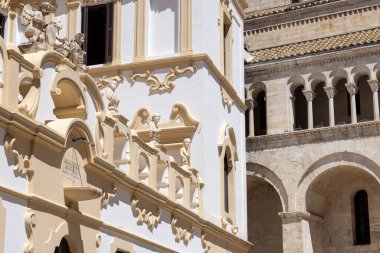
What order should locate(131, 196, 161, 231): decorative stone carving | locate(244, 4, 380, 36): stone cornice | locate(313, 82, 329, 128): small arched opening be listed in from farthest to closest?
1. locate(244, 4, 380, 36): stone cornice
2. locate(313, 82, 329, 128): small arched opening
3. locate(131, 196, 161, 231): decorative stone carving

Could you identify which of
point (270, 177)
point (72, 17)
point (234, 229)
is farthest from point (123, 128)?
point (270, 177)

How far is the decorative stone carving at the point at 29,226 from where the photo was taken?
12031 mm

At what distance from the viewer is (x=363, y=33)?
34.0 m

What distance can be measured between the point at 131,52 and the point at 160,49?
2.66ft

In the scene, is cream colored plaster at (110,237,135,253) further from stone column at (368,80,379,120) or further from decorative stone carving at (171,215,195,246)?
stone column at (368,80,379,120)

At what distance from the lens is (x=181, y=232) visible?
61.8ft

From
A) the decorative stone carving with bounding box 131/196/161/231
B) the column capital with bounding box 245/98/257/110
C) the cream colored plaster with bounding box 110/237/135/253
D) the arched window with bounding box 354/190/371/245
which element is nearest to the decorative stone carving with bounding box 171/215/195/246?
the decorative stone carving with bounding box 131/196/161/231

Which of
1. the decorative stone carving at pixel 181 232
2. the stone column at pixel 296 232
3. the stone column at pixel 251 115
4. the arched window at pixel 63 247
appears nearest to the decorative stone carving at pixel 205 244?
the decorative stone carving at pixel 181 232

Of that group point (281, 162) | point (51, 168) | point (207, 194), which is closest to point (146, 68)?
point (207, 194)

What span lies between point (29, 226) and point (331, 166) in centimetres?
2176

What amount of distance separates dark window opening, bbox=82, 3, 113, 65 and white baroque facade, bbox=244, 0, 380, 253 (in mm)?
12458

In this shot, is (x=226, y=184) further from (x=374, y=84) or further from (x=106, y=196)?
(x=374, y=84)

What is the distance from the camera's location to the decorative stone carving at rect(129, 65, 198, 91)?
21688mm

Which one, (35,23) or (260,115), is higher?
(260,115)
